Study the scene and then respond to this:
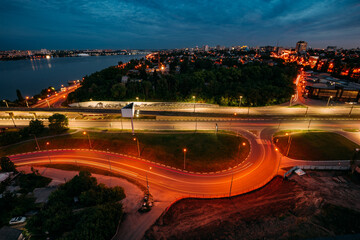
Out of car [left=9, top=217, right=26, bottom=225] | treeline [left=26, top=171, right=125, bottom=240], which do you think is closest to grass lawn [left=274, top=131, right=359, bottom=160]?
treeline [left=26, top=171, right=125, bottom=240]

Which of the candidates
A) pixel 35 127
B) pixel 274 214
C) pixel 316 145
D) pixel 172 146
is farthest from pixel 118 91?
pixel 316 145

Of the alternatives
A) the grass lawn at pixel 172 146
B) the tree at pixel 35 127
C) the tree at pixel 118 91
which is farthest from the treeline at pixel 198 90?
the grass lawn at pixel 172 146

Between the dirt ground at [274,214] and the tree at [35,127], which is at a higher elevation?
the tree at [35,127]

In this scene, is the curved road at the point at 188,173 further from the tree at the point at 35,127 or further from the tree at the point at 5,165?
the tree at the point at 35,127

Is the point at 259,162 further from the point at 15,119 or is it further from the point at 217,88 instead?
the point at 15,119

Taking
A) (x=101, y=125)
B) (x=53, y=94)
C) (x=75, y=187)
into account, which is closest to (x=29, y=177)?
(x=75, y=187)
